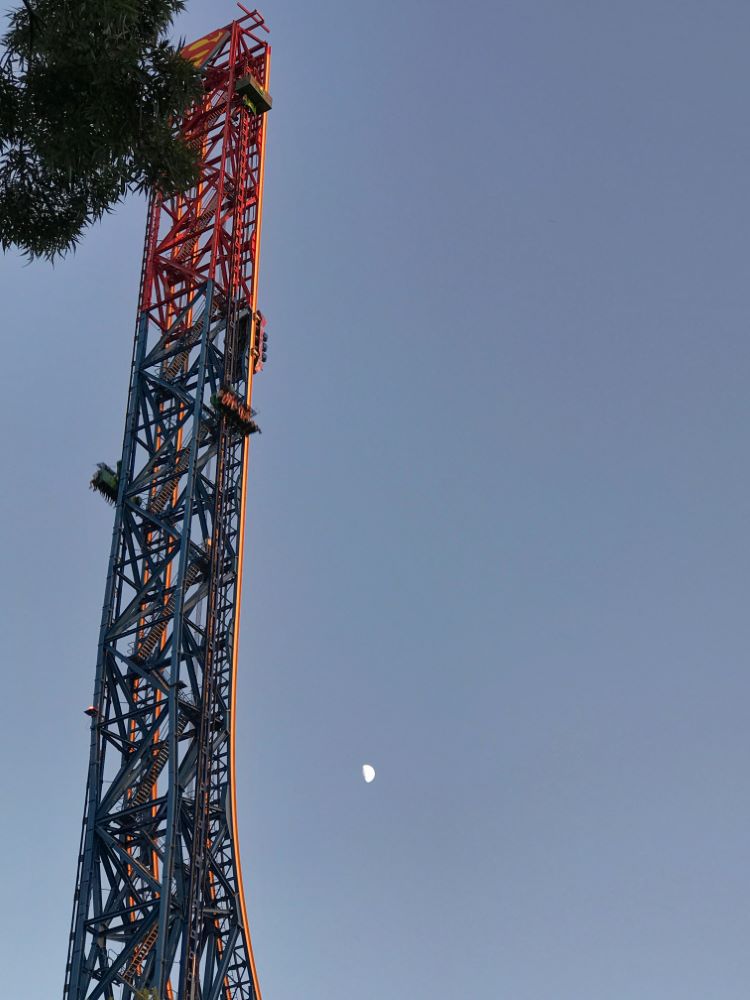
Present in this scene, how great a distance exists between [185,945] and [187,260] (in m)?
29.3

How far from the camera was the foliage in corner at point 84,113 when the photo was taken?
20594mm

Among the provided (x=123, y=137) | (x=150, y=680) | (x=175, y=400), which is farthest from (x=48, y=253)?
(x=175, y=400)

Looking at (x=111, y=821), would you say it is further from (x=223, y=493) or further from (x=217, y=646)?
(x=223, y=493)

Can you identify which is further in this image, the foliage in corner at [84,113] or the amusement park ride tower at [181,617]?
the amusement park ride tower at [181,617]

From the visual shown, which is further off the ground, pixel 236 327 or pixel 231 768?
pixel 236 327

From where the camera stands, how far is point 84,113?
68.5 ft

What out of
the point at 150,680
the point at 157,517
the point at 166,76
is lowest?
the point at 166,76

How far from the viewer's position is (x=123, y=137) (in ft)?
69.8

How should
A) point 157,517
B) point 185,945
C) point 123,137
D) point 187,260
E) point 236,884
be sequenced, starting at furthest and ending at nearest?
point 187,260 < point 157,517 < point 236,884 < point 185,945 < point 123,137

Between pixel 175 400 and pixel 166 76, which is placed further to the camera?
pixel 175 400

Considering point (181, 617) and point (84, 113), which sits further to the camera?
point (181, 617)

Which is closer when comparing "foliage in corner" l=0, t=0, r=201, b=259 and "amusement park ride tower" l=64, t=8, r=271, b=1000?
"foliage in corner" l=0, t=0, r=201, b=259

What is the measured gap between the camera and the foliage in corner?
20594 mm

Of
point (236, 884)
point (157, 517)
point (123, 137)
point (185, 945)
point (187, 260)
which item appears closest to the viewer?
point (123, 137)
